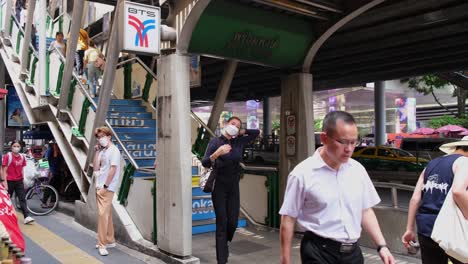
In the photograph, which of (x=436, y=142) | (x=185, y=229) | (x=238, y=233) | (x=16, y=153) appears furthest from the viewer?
(x=436, y=142)

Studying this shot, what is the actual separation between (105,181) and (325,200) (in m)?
4.57

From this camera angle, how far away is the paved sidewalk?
6164 mm

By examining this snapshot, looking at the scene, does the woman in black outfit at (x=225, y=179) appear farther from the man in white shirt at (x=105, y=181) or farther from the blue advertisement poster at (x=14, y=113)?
the blue advertisement poster at (x=14, y=113)

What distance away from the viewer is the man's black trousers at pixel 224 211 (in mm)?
5469

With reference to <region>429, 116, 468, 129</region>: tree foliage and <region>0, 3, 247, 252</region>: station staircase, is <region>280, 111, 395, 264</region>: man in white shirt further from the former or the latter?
<region>429, 116, 468, 129</region>: tree foliage

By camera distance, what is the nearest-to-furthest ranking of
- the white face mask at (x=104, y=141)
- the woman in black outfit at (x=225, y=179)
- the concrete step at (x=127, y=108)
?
1. the woman in black outfit at (x=225, y=179)
2. the white face mask at (x=104, y=141)
3. the concrete step at (x=127, y=108)

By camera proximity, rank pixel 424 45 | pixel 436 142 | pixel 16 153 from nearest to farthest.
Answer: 1. pixel 16 153
2. pixel 424 45
3. pixel 436 142

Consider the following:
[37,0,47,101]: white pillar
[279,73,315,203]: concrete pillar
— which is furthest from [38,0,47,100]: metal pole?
[279,73,315,203]: concrete pillar

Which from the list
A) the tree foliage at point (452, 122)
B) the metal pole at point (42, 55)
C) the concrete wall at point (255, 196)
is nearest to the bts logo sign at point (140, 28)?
the concrete wall at point (255, 196)

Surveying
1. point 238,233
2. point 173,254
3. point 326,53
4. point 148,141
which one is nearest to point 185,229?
point 173,254

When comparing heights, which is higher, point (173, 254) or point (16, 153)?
point (16, 153)

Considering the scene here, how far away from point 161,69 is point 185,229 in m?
2.12

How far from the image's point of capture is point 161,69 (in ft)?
20.0

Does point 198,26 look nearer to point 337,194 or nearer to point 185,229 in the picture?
point 185,229
